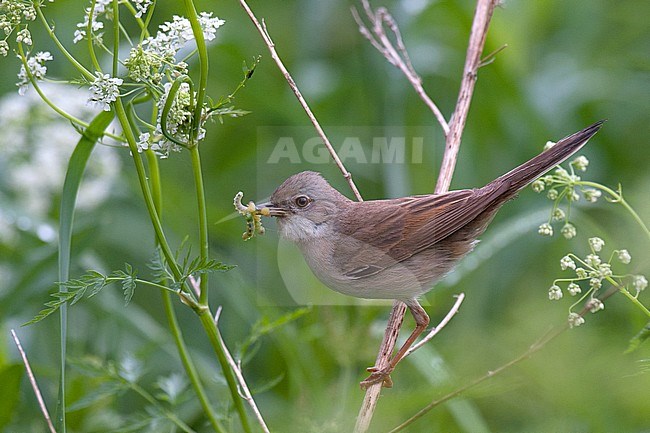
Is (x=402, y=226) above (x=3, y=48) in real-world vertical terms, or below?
below

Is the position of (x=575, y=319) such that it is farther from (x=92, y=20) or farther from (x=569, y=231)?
(x=92, y=20)

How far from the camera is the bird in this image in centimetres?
214

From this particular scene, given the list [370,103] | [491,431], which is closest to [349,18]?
[370,103]

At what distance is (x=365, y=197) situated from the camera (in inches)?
158

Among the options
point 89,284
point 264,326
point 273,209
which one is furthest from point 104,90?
point 264,326

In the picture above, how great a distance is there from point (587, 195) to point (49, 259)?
2043mm

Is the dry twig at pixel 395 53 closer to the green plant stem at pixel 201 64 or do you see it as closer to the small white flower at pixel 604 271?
the small white flower at pixel 604 271

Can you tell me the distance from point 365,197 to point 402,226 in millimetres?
1778

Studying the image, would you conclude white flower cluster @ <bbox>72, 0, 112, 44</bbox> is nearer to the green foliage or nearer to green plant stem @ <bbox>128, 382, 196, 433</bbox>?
the green foliage

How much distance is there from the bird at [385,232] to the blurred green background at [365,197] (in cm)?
25

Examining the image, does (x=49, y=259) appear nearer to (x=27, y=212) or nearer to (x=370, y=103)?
(x=27, y=212)

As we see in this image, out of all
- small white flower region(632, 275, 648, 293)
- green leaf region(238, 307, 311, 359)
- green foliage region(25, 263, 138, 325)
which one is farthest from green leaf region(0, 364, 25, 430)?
small white flower region(632, 275, 648, 293)

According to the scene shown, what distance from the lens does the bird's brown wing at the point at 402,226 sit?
86.7 inches

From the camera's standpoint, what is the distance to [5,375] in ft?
8.42
